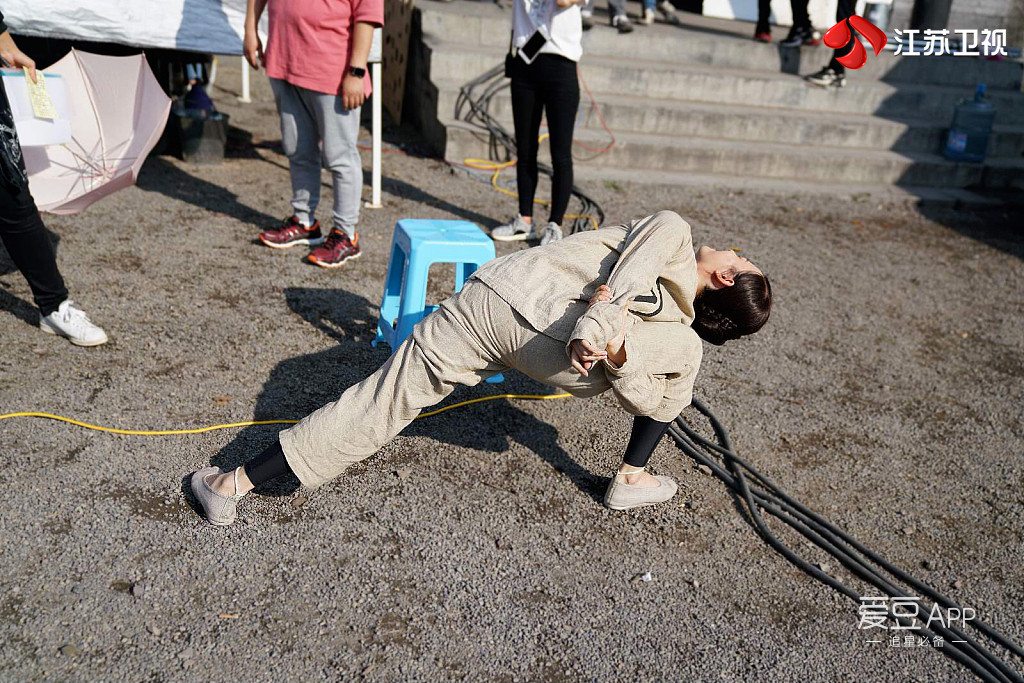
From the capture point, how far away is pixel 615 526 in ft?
9.39

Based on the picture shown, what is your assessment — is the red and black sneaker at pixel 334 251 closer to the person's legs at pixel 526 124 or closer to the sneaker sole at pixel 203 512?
the person's legs at pixel 526 124

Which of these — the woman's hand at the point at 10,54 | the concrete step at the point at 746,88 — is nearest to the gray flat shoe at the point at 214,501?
the woman's hand at the point at 10,54

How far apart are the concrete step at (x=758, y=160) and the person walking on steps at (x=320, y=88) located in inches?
92.9

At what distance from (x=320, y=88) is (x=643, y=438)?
2503 mm

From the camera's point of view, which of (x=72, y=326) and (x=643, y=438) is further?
(x=72, y=326)

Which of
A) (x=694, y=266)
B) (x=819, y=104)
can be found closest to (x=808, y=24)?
(x=819, y=104)

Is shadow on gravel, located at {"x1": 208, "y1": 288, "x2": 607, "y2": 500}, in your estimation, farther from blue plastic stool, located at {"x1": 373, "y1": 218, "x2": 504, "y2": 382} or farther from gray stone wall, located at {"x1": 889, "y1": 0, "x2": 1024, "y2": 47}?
gray stone wall, located at {"x1": 889, "y1": 0, "x2": 1024, "y2": 47}

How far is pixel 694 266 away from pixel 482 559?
113 centimetres

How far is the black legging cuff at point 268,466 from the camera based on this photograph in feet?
8.25

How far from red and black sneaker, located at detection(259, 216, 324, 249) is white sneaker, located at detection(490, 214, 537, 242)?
1090mm

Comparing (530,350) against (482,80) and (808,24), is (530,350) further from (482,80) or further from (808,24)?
(808,24)

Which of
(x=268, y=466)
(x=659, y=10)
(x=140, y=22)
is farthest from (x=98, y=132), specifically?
(x=659, y=10)

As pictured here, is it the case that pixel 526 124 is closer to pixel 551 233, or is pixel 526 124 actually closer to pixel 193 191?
pixel 551 233

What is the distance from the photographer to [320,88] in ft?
13.6
